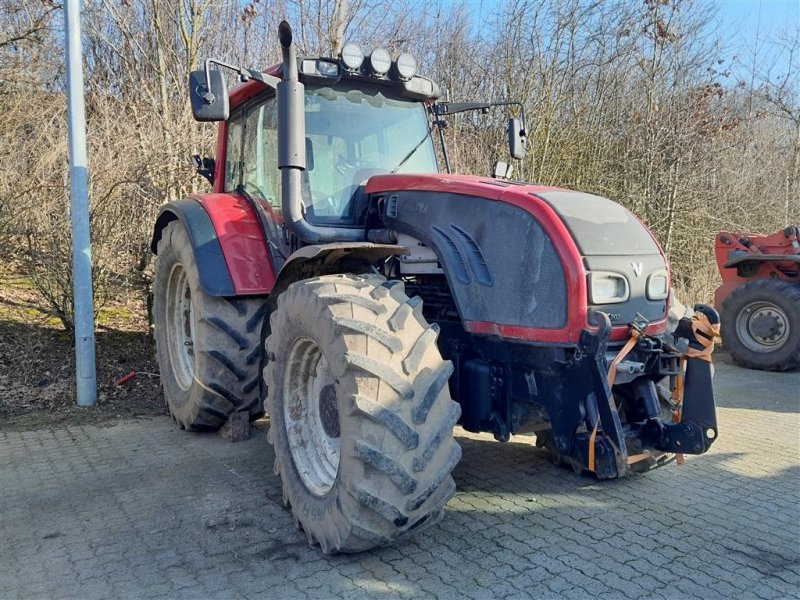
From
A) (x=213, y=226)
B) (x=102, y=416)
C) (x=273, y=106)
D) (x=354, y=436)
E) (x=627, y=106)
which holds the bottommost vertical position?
(x=102, y=416)

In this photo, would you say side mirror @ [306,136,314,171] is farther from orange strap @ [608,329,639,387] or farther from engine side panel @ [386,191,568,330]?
orange strap @ [608,329,639,387]

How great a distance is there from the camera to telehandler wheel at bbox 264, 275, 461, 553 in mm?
2672

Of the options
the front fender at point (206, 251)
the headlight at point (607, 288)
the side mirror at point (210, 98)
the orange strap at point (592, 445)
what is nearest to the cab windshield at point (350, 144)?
the side mirror at point (210, 98)

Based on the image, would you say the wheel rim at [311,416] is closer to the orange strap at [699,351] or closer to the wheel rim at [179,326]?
the orange strap at [699,351]

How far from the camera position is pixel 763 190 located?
1496 cm

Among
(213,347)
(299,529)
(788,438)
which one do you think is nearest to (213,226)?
(213,347)

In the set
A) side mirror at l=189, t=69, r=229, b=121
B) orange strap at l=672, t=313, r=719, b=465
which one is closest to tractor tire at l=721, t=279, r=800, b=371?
orange strap at l=672, t=313, r=719, b=465

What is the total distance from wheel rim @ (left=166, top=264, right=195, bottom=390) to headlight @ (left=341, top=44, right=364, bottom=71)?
223cm

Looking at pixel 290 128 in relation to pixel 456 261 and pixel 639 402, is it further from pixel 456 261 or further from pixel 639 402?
pixel 639 402

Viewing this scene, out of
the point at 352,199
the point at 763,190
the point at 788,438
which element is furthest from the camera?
the point at 763,190

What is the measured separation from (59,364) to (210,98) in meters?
4.02

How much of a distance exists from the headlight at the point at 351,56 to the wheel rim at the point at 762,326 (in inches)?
240

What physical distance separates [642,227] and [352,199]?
1664 millimetres

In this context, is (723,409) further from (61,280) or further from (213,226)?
(61,280)
